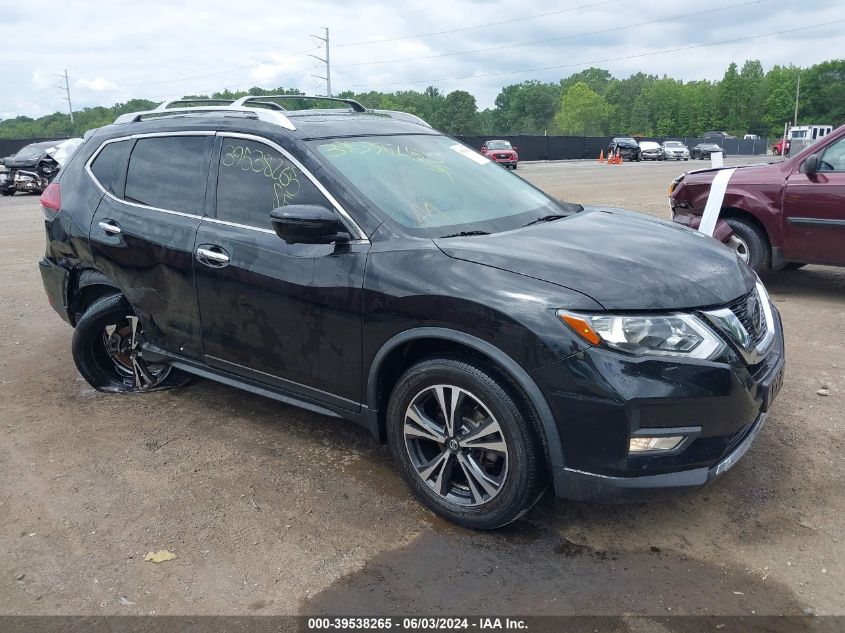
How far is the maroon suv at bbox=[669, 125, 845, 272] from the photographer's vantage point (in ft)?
21.3

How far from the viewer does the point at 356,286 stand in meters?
3.27

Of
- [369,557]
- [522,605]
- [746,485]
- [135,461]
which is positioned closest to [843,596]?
[746,485]

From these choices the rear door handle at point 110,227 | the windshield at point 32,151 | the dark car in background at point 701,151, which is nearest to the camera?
the rear door handle at point 110,227

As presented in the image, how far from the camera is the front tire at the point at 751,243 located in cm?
698

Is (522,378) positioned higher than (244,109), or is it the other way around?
(244,109)

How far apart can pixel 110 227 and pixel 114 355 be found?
38.6 inches

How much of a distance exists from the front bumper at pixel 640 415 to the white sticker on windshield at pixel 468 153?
199 centimetres

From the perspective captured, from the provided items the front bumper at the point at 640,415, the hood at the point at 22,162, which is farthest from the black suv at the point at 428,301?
the hood at the point at 22,162

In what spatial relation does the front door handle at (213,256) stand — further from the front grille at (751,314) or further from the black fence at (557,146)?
the black fence at (557,146)

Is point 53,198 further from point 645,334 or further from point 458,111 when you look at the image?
point 458,111

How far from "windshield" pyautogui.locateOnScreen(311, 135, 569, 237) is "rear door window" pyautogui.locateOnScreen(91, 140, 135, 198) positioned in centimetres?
157

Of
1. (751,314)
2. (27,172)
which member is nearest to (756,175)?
(751,314)

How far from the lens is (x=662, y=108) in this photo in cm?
12900

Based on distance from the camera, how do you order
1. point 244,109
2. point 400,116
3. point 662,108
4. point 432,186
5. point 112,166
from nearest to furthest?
point 432,186, point 244,109, point 112,166, point 400,116, point 662,108
